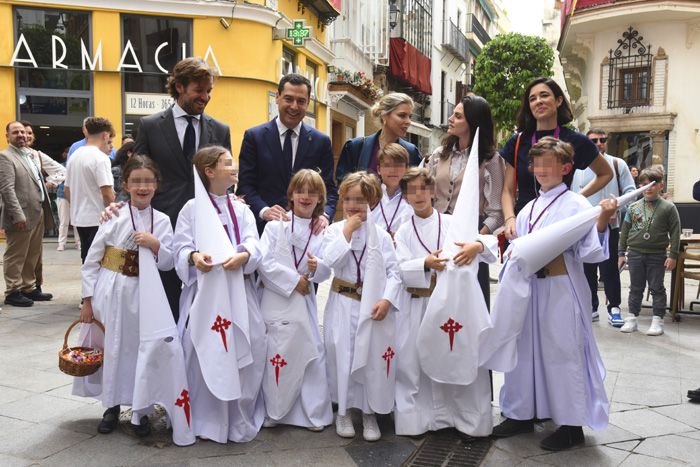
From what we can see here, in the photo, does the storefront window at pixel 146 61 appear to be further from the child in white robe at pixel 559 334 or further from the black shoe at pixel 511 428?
the black shoe at pixel 511 428

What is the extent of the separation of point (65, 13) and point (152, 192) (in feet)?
42.9

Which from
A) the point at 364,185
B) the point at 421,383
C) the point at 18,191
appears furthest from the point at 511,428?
the point at 18,191

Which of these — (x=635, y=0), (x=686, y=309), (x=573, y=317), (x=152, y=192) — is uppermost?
(x=635, y=0)

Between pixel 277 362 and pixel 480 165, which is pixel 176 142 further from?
pixel 480 165

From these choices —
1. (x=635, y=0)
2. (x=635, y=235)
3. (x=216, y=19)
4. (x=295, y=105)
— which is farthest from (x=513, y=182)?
(x=635, y=0)

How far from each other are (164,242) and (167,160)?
1.99ft

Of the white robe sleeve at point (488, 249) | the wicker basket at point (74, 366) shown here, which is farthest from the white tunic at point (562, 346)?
the wicker basket at point (74, 366)

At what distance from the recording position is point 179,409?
11.5 ft

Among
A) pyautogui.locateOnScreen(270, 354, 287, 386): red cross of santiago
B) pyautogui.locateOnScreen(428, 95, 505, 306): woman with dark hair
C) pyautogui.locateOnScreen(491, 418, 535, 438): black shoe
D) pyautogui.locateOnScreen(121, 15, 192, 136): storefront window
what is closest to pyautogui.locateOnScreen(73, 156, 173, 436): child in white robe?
pyautogui.locateOnScreen(270, 354, 287, 386): red cross of santiago

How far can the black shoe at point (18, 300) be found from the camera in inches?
281

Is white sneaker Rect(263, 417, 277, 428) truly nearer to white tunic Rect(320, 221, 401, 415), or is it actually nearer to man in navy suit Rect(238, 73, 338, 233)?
white tunic Rect(320, 221, 401, 415)

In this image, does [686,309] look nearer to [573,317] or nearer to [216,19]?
[573,317]

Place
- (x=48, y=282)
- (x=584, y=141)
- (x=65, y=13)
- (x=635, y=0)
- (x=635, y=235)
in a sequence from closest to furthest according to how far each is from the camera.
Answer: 1. (x=584, y=141)
2. (x=635, y=235)
3. (x=48, y=282)
4. (x=65, y=13)
5. (x=635, y=0)

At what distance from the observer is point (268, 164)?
14.1ft
